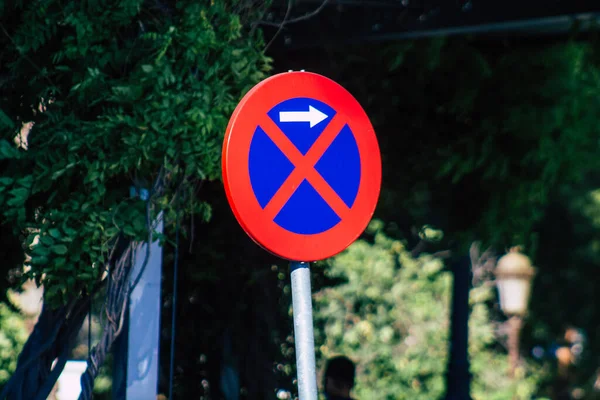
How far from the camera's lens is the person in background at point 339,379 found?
5.55 meters

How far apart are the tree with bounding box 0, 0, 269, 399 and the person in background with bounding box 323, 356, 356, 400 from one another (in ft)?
5.77

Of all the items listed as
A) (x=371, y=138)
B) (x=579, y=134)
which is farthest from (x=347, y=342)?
(x=371, y=138)

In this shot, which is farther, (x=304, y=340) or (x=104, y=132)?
(x=104, y=132)

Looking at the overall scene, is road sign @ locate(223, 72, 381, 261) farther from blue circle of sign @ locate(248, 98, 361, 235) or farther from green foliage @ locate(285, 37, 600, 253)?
green foliage @ locate(285, 37, 600, 253)

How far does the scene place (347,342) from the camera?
36.2ft

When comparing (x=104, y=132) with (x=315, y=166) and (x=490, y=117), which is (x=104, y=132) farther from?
(x=490, y=117)

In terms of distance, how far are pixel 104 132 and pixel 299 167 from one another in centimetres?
137

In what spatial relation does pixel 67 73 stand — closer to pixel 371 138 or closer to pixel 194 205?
pixel 194 205

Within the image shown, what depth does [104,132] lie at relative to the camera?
388 centimetres

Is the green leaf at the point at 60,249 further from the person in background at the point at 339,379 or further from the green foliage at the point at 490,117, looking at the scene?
the green foliage at the point at 490,117

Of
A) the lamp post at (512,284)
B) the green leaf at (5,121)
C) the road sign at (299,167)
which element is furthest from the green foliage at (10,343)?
the lamp post at (512,284)

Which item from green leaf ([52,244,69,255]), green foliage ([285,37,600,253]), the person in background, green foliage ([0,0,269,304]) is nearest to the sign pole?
green foliage ([0,0,269,304])

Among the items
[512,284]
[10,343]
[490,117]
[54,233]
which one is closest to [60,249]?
[54,233]

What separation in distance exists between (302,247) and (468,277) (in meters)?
6.11
